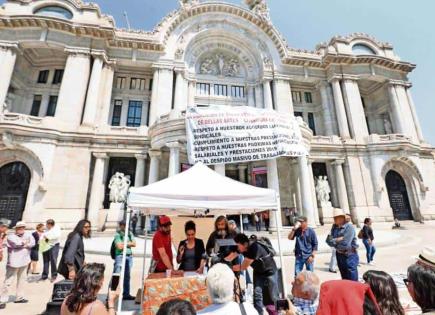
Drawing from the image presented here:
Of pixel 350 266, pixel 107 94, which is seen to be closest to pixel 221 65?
pixel 107 94

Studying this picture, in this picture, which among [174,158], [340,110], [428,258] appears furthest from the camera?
[340,110]

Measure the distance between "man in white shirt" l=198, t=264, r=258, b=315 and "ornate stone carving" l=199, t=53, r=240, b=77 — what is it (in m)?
26.2

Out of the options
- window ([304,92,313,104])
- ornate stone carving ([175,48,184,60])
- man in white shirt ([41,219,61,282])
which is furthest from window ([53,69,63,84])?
window ([304,92,313,104])

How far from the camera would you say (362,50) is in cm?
2738

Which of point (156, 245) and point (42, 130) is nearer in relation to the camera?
point (156, 245)

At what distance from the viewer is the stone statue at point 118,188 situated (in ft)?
59.1

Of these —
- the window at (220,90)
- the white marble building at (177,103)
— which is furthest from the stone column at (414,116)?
the window at (220,90)

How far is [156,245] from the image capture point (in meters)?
5.29

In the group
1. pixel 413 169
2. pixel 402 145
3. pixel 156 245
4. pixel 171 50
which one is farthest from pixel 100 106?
pixel 413 169

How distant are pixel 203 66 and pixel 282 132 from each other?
15.8 metres

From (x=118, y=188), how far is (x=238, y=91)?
1641 centimetres

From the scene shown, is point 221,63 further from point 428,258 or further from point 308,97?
point 428,258

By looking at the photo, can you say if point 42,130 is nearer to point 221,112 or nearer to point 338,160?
point 221,112

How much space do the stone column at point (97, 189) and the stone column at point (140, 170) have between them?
2580mm
